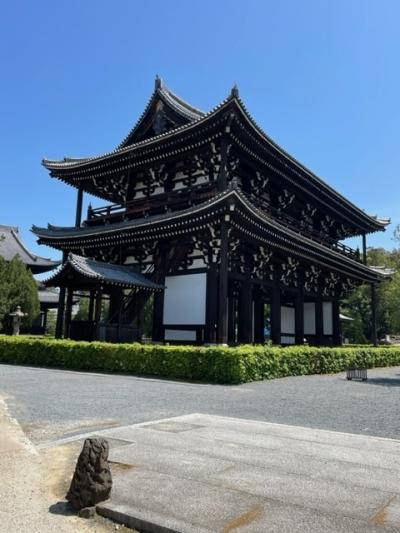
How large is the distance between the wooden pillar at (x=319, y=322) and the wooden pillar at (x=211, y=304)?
39.4 feet

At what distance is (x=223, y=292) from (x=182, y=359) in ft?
14.5

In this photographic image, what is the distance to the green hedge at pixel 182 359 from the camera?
14.2m

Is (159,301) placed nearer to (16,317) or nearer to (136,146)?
(136,146)

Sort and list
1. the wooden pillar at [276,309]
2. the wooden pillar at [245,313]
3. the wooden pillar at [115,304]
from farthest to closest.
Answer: the wooden pillar at [276,309] < the wooden pillar at [245,313] < the wooden pillar at [115,304]

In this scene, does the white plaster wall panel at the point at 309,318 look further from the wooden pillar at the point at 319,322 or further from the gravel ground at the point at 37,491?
the gravel ground at the point at 37,491

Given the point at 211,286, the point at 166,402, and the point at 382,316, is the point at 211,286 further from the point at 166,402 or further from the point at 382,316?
the point at 382,316

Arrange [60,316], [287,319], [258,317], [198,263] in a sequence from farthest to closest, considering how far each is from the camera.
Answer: [287,319], [258,317], [60,316], [198,263]

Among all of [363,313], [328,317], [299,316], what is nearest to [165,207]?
[299,316]

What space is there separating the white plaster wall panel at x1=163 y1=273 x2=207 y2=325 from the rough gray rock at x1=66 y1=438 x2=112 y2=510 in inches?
618

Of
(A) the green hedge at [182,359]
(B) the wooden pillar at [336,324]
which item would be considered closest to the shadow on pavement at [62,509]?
(A) the green hedge at [182,359]

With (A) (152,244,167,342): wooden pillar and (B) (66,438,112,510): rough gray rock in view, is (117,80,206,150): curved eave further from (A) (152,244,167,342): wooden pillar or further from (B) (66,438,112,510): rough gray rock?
(B) (66,438,112,510): rough gray rock

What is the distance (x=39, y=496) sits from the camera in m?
4.50

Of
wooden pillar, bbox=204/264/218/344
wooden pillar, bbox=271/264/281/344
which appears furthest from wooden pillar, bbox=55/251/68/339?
wooden pillar, bbox=271/264/281/344

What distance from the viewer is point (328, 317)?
3222cm
